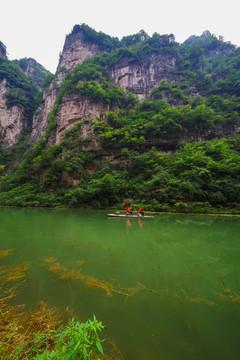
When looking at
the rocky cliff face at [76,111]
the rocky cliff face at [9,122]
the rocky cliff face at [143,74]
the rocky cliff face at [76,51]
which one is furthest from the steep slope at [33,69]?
the rocky cliff face at [76,111]

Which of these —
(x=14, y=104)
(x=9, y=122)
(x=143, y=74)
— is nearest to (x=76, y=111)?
(x=143, y=74)

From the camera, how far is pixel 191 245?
178 inches

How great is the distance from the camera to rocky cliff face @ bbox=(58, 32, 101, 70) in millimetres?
36469

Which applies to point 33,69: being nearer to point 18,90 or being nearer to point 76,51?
point 18,90

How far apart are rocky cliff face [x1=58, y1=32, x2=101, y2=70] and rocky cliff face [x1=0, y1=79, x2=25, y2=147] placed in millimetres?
14509

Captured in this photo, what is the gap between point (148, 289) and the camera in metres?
2.45

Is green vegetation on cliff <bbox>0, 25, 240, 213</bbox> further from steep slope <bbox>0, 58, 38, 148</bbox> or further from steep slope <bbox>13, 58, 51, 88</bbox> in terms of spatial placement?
steep slope <bbox>13, 58, 51, 88</bbox>

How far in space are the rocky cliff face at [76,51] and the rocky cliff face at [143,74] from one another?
10197mm

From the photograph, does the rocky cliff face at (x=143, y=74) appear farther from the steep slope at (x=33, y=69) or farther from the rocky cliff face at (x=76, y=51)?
the steep slope at (x=33, y=69)

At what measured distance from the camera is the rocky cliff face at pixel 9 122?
3130cm

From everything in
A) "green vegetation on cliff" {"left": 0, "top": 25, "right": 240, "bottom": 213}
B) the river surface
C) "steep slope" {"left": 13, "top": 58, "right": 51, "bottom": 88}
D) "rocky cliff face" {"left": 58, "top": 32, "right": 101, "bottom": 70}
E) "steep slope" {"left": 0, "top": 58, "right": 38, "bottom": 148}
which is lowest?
the river surface

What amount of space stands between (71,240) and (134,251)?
2167mm

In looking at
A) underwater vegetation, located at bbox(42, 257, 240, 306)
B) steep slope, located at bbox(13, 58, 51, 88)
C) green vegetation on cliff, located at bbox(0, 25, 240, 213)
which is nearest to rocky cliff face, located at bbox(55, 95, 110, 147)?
green vegetation on cliff, located at bbox(0, 25, 240, 213)

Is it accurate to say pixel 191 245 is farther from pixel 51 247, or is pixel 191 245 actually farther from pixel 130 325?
pixel 51 247
